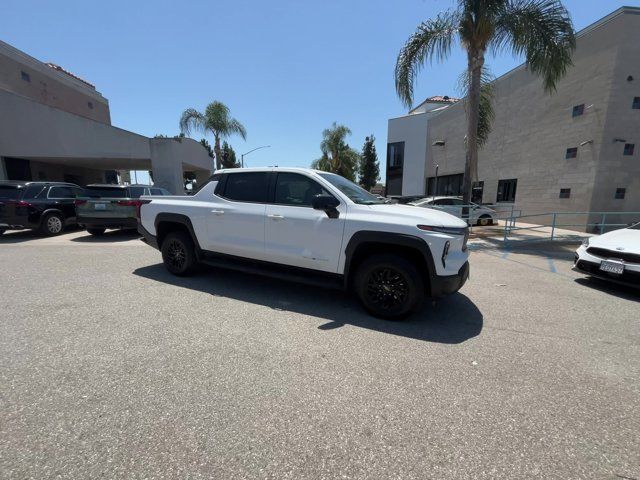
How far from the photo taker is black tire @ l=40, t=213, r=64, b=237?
30.0ft

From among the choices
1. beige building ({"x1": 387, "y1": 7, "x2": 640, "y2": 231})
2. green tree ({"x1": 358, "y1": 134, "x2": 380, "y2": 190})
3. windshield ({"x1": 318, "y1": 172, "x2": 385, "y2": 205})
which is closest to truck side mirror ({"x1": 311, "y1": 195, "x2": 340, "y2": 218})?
windshield ({"x1": 318, "y1": 172, "x2": 385, "y2": 205})

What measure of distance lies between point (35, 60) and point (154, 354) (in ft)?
97.7

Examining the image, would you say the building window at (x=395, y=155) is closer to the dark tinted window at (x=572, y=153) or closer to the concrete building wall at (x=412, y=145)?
the concrete building wall at (x=412, y=145)

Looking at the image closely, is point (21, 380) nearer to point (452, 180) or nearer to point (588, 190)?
point (588, 190)

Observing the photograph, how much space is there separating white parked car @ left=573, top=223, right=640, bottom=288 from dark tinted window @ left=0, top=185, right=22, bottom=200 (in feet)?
46.0

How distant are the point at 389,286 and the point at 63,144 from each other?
62.2ft

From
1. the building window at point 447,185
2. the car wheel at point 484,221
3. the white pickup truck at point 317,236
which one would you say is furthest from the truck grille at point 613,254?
the building window at point 447,185

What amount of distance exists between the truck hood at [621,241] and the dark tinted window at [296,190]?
489 centimetres

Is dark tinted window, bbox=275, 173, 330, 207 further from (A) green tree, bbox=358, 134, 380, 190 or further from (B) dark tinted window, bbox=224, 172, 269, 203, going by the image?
(A) green tree, bbox=358, 134, 380, 190

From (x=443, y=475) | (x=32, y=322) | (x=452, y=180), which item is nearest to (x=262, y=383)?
(x=443, y=475)

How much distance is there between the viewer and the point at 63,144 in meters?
15.3

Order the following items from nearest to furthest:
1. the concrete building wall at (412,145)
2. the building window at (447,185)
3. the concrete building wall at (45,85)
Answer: the concrete building wall at (45,85) → the building window at (447,185) → the concrete building wall at (412,145)

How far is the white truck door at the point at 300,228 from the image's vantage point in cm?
384

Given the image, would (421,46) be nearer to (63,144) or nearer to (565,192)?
(565,192)
